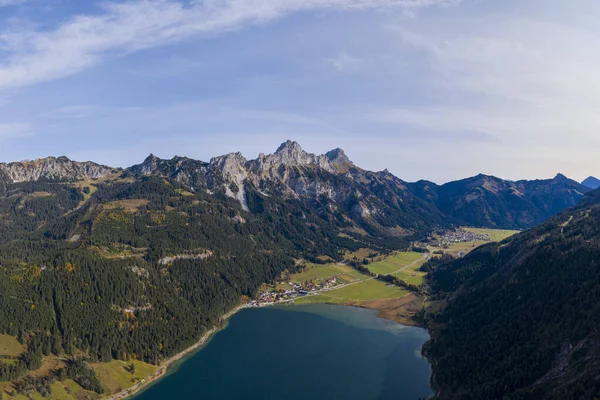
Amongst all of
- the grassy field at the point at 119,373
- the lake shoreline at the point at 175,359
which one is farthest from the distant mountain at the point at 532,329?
the grassy field at the point at 119,373

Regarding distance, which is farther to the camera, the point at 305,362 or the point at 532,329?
the point at 305,362

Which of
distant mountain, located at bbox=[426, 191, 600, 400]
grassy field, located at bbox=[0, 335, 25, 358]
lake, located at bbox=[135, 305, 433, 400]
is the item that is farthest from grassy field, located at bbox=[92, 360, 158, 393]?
distant mountain, located at bbox=[426, 191, 600, 400]

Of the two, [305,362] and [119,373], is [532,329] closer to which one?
[305,362]

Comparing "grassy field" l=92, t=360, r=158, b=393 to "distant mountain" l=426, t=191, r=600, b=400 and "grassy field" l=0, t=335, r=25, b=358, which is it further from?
"distant mountain" l=426, t=191, r=600, b=400

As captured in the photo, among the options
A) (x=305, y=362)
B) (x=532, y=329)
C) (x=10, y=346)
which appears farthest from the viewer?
(x=305, y=362)

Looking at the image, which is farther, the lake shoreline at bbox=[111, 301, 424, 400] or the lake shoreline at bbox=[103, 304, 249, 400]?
the lake shoreline at bbox=[111, 301, 424, 400]

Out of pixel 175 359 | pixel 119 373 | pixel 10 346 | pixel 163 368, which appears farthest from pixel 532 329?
pixel 10 346

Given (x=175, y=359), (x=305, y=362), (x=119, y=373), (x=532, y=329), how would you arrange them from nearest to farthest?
(x=532, y=329), (x=119, y=373), (x=305, y=362), (x=175, y=359)
